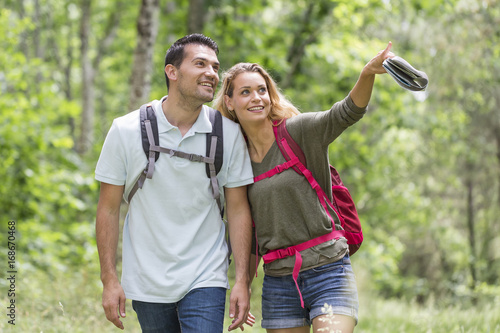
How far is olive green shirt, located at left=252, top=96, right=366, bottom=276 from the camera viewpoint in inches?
127

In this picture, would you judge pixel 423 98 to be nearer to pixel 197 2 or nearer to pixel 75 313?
pixel 197 2

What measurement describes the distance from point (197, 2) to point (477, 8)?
18.0ft

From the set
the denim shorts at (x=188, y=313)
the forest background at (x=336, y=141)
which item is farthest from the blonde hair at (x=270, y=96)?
the forest background at (x=336, y=141)

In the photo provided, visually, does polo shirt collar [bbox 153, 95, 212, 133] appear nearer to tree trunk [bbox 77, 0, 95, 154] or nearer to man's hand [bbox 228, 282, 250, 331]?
man's hand [bbox 228, 282, 250, 331]

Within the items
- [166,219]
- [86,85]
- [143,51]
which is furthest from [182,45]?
[86,85]

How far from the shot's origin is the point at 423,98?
13.3m

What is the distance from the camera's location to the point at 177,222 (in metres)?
3.16

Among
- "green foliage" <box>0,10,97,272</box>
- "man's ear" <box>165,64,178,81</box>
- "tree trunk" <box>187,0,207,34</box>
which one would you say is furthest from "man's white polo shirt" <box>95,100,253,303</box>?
"tree trunk" <box>187,0,207,34</box>

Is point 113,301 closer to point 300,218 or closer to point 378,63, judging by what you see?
point 300,218

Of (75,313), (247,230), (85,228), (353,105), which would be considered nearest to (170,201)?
(247,230)

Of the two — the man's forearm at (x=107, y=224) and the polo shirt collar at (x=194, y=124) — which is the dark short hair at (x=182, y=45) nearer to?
the polo shirt collar at (x=194, y=124)

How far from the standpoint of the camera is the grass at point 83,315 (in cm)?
505

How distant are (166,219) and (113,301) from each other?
0.56m

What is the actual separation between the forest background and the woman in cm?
138
